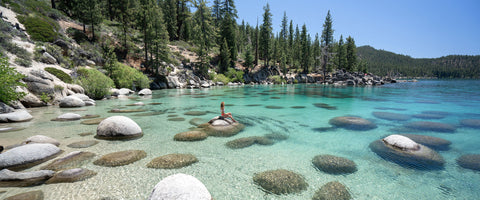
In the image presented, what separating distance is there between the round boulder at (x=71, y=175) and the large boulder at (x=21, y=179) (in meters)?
0.19

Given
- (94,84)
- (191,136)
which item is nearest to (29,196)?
(191,136)

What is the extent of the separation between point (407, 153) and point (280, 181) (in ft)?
14.7

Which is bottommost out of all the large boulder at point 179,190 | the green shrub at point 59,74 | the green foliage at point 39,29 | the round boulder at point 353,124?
the round boulder at point 353,124

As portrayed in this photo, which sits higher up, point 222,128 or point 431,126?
point 222,128

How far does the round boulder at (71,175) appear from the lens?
4.06 m

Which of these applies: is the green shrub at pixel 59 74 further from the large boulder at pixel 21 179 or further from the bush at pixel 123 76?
the large boulder at pixel 21 179

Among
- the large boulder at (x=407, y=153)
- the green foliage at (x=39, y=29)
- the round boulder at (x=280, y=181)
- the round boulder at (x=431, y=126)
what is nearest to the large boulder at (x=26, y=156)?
the round boulder at (x=280, y=181)

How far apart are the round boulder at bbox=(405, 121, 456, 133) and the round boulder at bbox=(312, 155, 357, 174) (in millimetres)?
6582

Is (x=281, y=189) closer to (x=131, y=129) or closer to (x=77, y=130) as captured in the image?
(x=131, y=129)

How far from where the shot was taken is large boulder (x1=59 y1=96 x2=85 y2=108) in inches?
545

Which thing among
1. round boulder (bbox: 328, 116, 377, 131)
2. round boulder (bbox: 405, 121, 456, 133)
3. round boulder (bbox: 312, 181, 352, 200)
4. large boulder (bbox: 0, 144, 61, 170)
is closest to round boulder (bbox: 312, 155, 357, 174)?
round boulder (bbox: 312, 181, 352, 200)

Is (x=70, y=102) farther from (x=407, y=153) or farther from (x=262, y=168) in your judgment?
(x=407, y=153)

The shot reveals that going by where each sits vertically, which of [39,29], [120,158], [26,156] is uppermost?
[39,29]

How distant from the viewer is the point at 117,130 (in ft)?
23.6
